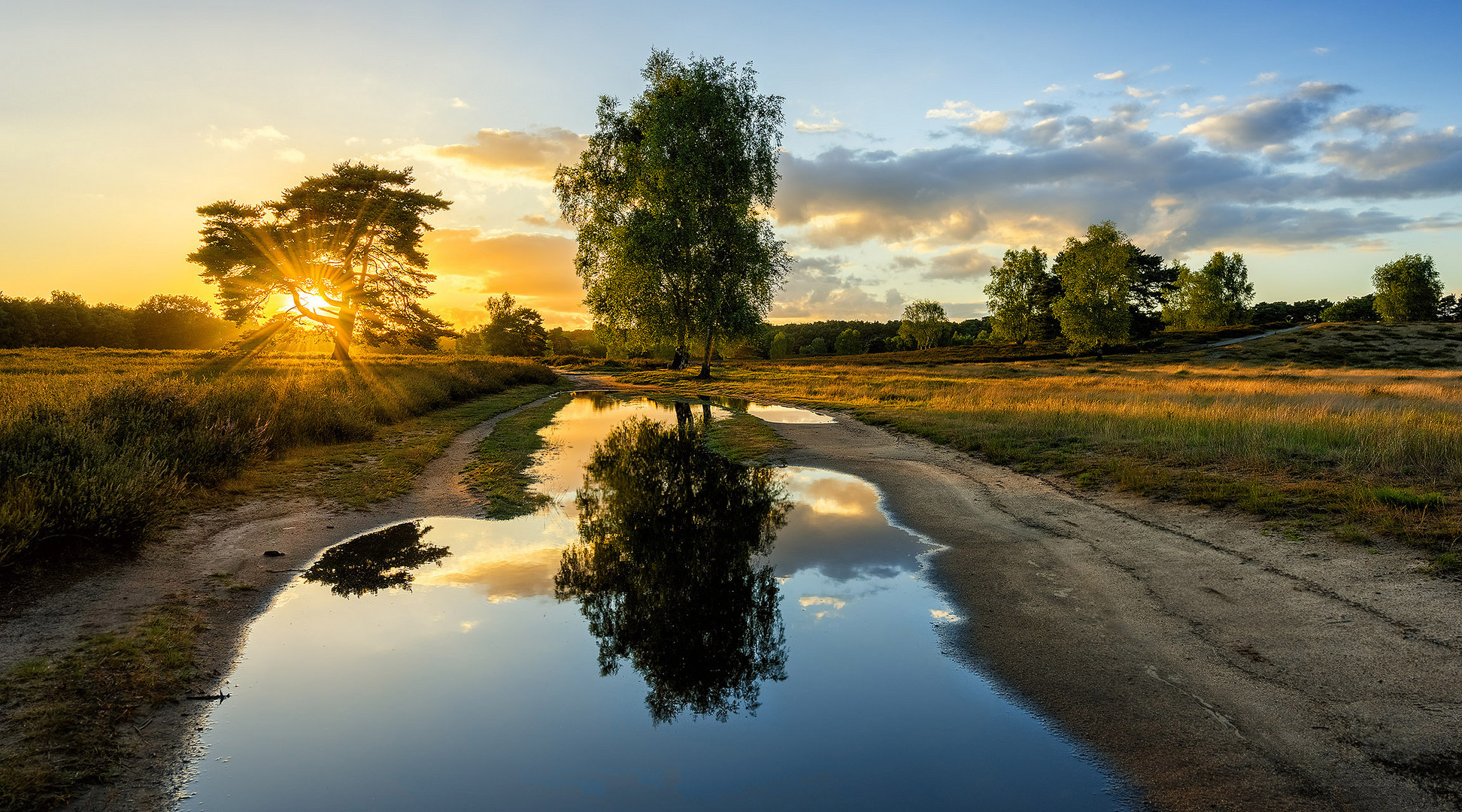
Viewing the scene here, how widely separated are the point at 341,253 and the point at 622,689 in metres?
43.4

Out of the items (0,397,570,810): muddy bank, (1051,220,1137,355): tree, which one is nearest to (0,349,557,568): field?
(0,397,570,810): muddy bank

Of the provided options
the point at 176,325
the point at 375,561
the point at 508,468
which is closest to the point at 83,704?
the point at 375,561

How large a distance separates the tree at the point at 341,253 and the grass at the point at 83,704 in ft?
120

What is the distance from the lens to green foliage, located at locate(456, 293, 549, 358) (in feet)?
382

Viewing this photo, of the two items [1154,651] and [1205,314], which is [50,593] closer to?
[1154,651]

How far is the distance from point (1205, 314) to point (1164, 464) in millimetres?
112780

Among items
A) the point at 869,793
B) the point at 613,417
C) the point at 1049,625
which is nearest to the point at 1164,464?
the point at 1049,625

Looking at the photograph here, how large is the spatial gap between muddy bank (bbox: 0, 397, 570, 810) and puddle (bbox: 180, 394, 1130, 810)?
0.71 ft

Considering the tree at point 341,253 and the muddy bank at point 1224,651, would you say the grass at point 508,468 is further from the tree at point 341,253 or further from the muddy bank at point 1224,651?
the tree at point 341,253

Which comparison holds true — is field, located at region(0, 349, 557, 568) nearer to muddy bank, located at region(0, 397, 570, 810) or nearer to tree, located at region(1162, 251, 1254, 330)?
muddy bank, located at region(0, 397, 570, 810)

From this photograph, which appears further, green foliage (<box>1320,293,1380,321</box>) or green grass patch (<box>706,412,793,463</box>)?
green foliage (<box>1320,293,1380,321</box>)

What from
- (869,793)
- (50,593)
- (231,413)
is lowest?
(869,793)

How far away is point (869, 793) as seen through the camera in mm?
4070

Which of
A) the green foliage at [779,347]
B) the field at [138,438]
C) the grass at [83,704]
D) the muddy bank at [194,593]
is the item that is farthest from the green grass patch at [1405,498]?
the green foliage at [779,347]
